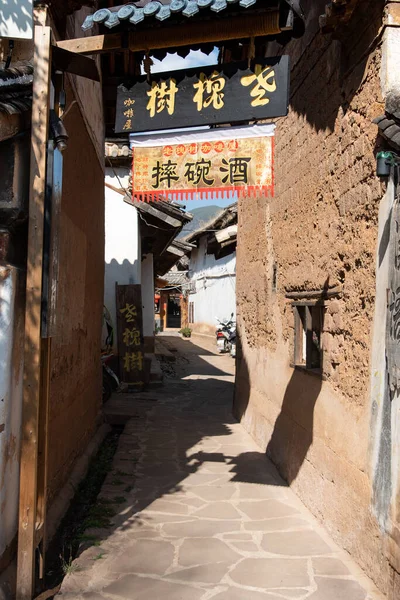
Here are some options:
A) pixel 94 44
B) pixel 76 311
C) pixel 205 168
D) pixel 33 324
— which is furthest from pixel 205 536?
pixel 94 44

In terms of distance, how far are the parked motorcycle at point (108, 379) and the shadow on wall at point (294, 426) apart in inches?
229

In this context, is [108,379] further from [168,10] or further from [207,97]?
[168,10]

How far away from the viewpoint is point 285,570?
Answer: 15.8ft

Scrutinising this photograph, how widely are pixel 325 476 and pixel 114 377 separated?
30.3 ft

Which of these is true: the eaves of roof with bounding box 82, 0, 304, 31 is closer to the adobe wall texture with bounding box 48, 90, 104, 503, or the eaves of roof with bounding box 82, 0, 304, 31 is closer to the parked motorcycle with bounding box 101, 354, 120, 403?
the adobe wall texture with bounding box 48, 90, 104, 503

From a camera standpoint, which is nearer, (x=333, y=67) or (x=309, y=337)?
(x=333, y=67)

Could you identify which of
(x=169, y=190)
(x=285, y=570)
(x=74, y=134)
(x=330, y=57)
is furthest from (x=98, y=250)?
(x=285, y=570)

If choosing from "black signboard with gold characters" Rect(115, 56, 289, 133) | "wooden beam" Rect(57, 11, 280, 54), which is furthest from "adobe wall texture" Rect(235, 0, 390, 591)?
"wooden beam" Rect(57, 11, 280, 54)

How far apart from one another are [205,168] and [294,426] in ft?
11.3

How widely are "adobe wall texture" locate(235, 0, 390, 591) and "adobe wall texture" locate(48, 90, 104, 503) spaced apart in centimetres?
278

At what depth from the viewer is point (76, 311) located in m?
7.33

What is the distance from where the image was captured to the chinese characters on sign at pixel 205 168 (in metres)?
5.98

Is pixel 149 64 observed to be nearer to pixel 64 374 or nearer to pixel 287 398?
pixel 64 374

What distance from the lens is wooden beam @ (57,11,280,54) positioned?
5.16 metres
